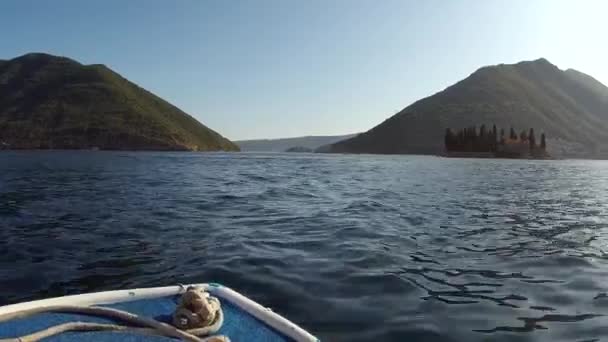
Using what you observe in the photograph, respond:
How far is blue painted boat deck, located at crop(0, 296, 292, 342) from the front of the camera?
4789mm

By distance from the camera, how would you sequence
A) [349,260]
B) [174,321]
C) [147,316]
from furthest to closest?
[349,260] < [147,316] < [174,321]

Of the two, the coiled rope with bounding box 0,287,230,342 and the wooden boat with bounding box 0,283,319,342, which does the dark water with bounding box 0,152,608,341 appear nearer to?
the wooden boat with bounding box 0,283,319,342

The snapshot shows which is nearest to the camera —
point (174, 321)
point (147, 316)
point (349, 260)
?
point (174, 321)

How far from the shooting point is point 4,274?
10.9m

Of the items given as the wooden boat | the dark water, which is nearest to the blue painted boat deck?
the wooden boat

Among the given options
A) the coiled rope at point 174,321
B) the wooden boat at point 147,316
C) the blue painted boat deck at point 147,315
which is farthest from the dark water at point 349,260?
the coiled rope at point 174,321

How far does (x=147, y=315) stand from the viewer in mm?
5676

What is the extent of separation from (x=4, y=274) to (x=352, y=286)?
7.97m

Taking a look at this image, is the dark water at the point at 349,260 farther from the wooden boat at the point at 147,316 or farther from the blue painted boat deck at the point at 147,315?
the blue painted boat deck at the point at 147,315

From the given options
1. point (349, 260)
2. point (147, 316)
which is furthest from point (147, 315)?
point (349, 260)

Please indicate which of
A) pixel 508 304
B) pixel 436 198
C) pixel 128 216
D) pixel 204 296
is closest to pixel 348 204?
pixel 436 198

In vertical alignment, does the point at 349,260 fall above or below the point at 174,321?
below

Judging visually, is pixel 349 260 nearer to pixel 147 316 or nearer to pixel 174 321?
pixel 147 316

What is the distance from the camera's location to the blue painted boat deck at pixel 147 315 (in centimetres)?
479
